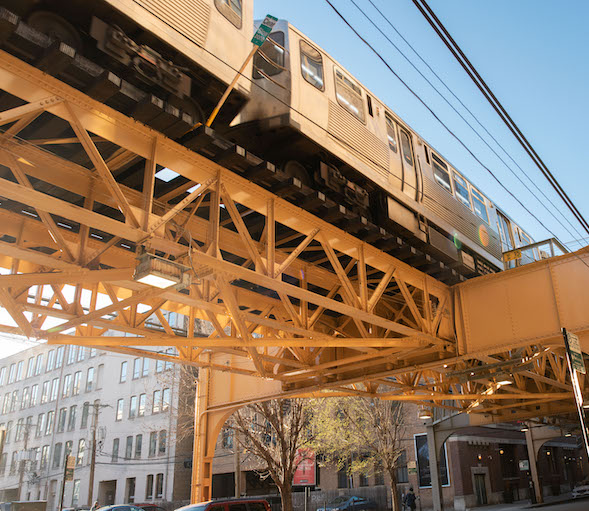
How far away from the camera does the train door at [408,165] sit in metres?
12.2

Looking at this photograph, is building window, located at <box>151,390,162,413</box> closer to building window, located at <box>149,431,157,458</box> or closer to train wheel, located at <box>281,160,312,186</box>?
building window, located at <box>149,431,157,458</box>

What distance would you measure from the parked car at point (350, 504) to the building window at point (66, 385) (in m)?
30.0

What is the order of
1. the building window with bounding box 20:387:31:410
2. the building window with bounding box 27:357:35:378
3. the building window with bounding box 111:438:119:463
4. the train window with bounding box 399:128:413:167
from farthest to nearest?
the building window with bounding box 27:357:35:378
the building window with bounding box 20:387:31:410
the building window with bounding box 111:438:119:463
the train window with bounding box 399:128:413:167

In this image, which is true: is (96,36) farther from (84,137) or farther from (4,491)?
(4,491)

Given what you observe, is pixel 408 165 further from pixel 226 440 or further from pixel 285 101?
pixel 226 440

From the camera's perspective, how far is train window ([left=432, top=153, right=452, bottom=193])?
47.3 ft

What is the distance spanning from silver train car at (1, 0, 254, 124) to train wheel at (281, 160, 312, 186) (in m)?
1.78

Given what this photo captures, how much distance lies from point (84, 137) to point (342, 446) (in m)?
25.4

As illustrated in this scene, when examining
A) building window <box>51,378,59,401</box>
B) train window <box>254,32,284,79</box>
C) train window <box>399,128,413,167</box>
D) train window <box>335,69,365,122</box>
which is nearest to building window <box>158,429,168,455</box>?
building window <box>51,378,59,401</box>

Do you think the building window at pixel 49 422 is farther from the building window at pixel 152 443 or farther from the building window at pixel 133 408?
the building window at pixel 152 443

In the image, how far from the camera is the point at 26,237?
9867 millimetres

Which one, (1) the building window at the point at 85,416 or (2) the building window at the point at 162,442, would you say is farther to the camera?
(1) the building window at the point at 85,416

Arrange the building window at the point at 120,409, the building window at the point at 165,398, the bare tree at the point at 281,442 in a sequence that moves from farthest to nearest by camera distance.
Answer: the building window at the point at 120,409, the building window at the point at 165,398, the bare tree at the point at 281,442

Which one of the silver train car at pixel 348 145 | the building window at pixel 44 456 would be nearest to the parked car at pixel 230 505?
the silver train car at pixel 348 145
